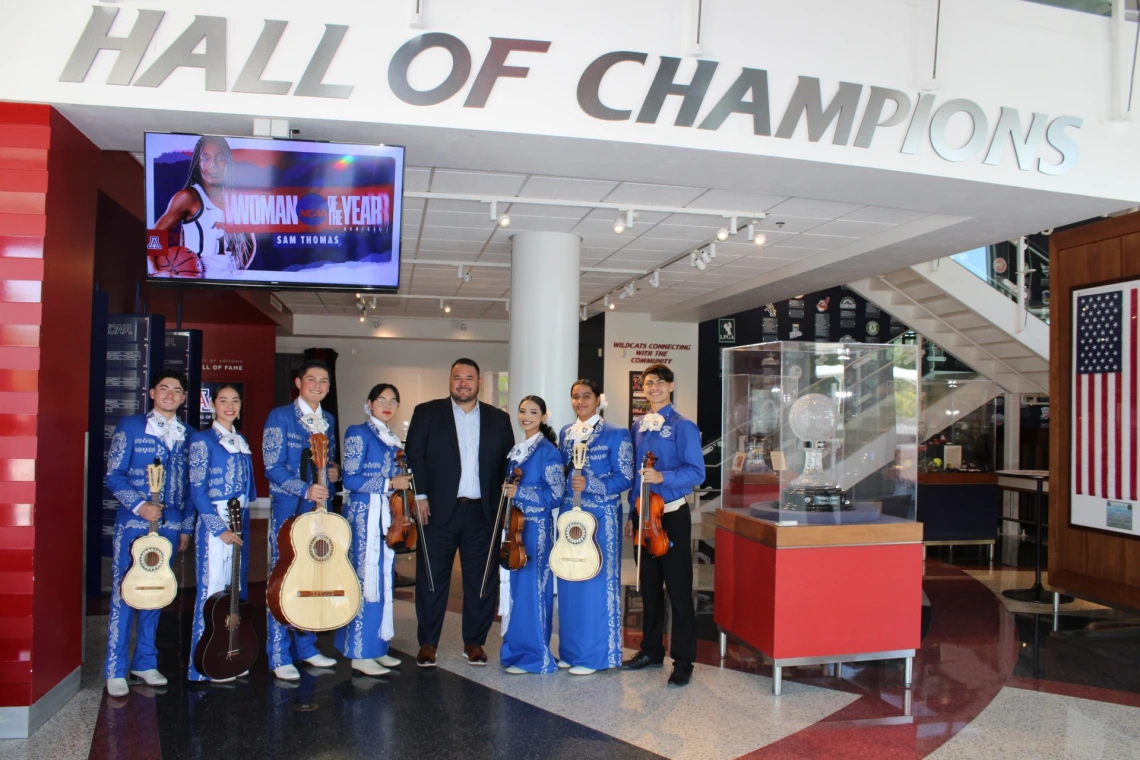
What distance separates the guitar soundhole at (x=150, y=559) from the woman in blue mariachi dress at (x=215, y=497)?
198 millimetres

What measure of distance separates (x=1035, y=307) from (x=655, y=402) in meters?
7.82

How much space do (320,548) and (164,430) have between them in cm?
114

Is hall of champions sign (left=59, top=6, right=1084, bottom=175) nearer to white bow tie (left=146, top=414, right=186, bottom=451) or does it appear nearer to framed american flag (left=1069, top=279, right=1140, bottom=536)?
framed american flag (left=1069, top=279, right=1140, bottom=536)

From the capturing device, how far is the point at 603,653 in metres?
4.87

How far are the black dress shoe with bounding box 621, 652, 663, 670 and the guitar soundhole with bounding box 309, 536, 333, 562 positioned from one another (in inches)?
72.4

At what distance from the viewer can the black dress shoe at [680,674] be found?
4.72m

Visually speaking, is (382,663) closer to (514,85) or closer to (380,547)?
(380,547)

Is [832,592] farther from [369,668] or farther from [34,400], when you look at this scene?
[34,400]

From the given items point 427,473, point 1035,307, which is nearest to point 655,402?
point 427,473

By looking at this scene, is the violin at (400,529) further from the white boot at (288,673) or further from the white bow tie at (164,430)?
the white bow tie at (164,430)

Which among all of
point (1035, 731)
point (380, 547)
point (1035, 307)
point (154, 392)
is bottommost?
point (1035, 731)

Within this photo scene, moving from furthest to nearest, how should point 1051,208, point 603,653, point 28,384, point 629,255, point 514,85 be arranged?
point 629,255 < point 1051,208 < point 603,653 < point 514,85 < point 28,384

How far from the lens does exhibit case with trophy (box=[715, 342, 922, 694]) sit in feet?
15.4

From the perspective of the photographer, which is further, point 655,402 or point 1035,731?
point 655,402
